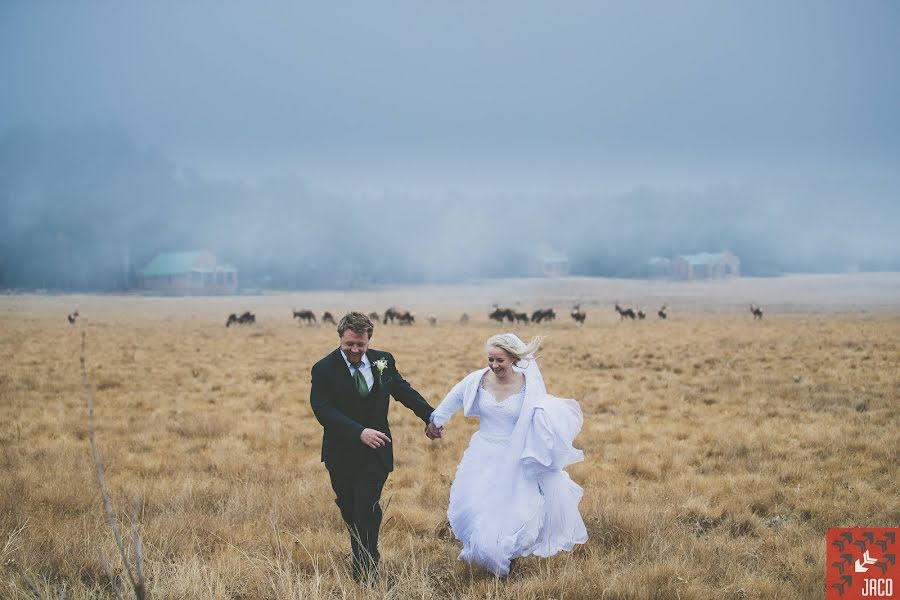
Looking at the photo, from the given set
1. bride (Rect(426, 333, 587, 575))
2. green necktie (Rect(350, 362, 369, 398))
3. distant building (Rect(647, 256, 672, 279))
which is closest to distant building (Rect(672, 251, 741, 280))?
distant building (Rect(647, 256, 672, 279))

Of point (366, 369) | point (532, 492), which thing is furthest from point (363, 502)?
point (532, 492)

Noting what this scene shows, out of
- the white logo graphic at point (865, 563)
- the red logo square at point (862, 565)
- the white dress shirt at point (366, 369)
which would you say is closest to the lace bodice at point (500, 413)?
the white dress shirt at point (366, 369)

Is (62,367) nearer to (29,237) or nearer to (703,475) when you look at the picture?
(703,475)

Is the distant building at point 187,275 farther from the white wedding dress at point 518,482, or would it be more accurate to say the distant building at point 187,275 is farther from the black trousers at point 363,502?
the white wedding dress at point 518,482

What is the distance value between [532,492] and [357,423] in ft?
4.84

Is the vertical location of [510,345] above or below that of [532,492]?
above

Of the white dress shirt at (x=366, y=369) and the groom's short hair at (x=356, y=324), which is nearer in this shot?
the groom's short hair at (x=356, y=324)

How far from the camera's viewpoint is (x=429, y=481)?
7.99m

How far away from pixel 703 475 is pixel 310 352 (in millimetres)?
21126

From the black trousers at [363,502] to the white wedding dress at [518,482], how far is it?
2.27 ft

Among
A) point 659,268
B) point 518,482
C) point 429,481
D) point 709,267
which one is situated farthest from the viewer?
point 659,268

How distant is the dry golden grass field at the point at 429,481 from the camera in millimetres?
4723

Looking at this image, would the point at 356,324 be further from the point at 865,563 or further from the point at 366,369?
the point at 865,563

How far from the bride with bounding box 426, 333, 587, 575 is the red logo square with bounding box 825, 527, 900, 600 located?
174 centimetres
